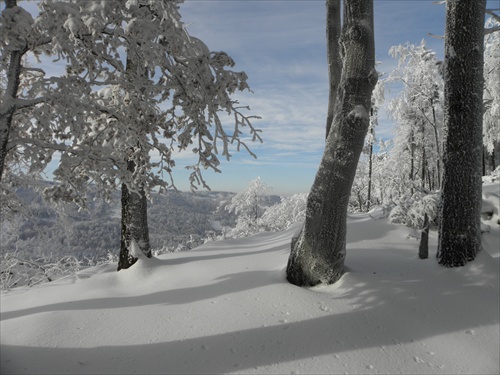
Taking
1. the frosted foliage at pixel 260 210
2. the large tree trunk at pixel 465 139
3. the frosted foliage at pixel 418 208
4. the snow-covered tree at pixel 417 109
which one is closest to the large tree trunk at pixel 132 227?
the frosted foliage at pixel 418 208

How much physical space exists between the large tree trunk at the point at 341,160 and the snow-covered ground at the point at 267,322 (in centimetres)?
33

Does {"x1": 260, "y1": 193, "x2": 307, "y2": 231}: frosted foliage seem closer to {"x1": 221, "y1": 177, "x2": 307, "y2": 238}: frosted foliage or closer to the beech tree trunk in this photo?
{"x1": 221, "y1": 177, "x2": 307, "y2": 238}: frosted foliage

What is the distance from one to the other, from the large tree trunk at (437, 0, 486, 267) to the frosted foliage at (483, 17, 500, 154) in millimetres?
11757

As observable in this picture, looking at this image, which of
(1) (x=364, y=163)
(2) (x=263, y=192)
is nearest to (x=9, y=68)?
(2) (x=263, y=192)

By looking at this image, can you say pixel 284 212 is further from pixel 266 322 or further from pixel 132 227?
pixel 266 322

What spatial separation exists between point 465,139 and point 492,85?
44.9 feet

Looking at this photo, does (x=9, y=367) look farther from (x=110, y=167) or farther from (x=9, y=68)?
(x=9, y=68)

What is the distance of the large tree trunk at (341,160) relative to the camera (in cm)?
464

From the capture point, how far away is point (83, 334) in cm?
382

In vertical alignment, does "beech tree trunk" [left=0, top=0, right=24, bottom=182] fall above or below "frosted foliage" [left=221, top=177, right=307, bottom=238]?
above

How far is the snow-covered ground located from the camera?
328 cm

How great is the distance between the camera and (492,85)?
50.0ft

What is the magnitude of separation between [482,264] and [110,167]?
5388 millimetres

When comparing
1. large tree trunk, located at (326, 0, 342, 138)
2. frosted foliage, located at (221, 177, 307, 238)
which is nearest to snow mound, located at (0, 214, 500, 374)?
large tree trunk, located at (326, 0, 342, 138)
